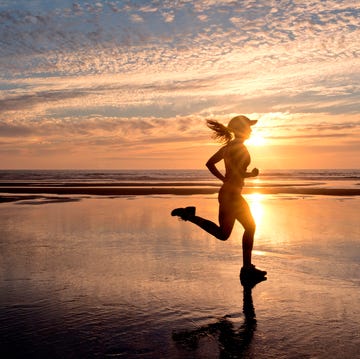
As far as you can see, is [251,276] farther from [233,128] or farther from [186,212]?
[233,128]

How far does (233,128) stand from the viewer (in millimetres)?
6945

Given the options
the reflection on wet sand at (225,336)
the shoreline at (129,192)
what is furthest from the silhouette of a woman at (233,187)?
the shoreline at (129,192)

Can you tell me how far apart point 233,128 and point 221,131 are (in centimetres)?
18

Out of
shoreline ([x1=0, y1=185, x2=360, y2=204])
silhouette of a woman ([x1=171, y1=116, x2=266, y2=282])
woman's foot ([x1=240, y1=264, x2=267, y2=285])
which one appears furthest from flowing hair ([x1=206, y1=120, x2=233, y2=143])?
shoreline ([x1=0, y1=185, x2=360, y2=204])

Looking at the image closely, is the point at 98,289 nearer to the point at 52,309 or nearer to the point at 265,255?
the point at 52,309

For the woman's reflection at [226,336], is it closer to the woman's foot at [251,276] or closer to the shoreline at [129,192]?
the woman's foot at [251,276]

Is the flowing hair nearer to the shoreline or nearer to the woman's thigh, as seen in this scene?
the woman's thigh

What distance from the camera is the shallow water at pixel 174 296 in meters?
4.14

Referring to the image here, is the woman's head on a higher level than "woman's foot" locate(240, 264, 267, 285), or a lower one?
higher

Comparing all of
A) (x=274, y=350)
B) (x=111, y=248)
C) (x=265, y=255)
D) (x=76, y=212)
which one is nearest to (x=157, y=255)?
(x=111, y=248)

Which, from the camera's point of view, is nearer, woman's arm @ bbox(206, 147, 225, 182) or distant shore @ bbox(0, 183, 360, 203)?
woman's arm @ bbox(206, 147, 225, 182)

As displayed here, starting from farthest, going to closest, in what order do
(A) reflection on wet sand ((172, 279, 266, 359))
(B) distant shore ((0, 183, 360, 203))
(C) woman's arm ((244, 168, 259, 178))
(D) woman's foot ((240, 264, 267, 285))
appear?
(B) distant shore ((0, 183, 360, 203))
(C) woman's arm ((244, 168, 259, 178))
(D) woman's foot ((240, 264, 267, 285))
(A) reflection on wet sand ((172, 279, 266, 359))

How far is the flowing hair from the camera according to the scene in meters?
6.98

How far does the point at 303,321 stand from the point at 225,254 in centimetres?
363
